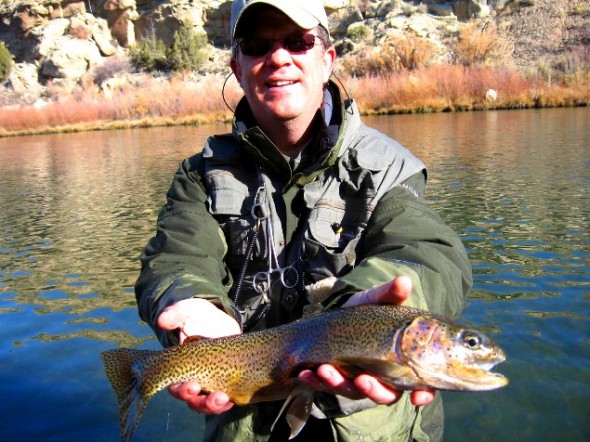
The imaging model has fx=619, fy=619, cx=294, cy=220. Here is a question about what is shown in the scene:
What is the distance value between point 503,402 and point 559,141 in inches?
488

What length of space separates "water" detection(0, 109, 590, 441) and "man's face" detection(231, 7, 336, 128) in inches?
94.5

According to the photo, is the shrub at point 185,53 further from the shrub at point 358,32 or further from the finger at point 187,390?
the finger at point 187,390

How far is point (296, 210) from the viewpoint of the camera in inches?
125

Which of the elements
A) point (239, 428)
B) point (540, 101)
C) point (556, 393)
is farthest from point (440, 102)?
point (239, 428)

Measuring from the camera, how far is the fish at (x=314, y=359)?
7.03 ft

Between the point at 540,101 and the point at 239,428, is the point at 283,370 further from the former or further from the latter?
the point at 540,101

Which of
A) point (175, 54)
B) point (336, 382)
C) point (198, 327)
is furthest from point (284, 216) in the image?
point (175, 54)

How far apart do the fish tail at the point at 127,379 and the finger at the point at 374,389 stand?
1008 mm

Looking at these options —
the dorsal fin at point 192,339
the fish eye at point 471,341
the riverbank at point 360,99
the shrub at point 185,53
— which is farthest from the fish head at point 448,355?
the shrub at point 185,53

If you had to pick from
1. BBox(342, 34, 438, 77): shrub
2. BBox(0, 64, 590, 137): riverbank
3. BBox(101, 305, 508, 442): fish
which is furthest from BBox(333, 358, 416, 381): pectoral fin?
BBox(342, 34, 438, 77): shrub

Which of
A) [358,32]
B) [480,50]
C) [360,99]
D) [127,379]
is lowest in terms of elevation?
[127,379]

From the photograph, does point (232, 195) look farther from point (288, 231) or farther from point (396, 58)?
point (396, 58)

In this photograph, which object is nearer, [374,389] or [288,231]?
[374,389]

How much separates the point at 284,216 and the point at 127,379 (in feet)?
3.58
